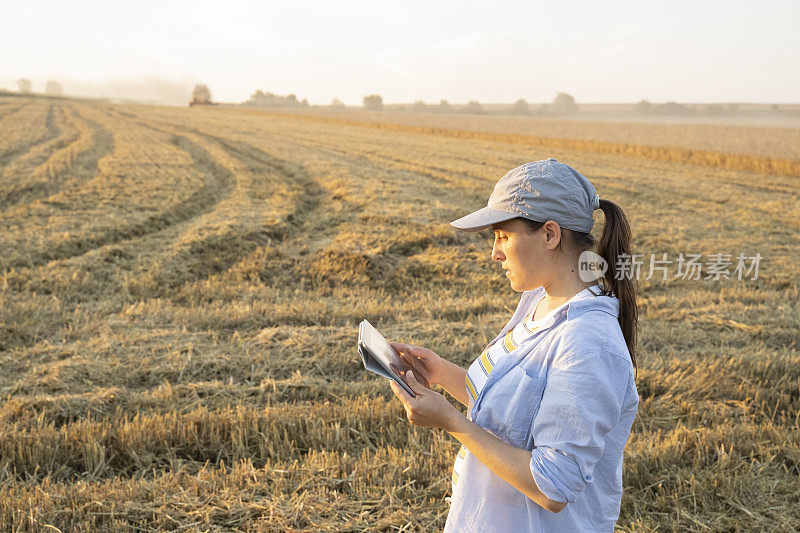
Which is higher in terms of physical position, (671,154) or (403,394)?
(671,154)

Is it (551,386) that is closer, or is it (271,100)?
(551,386)

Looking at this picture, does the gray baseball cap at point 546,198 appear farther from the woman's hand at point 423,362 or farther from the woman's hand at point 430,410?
the woman's hand at point 423,362

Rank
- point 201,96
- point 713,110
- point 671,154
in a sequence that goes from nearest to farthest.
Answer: point 671,154 → point 201,96 → point 713,110

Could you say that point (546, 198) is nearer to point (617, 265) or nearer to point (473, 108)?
point (617, 265)

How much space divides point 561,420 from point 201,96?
84.9 m

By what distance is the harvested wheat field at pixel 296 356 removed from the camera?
10.6 feet

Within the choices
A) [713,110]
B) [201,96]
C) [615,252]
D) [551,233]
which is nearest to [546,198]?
[551,233]

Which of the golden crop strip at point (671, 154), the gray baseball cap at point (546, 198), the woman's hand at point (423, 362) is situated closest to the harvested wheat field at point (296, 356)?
the woman's hand at point (423, 362)

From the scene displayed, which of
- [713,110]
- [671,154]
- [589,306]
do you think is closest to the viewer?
[589,306]

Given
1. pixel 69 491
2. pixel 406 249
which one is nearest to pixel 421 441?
pixel 69 491

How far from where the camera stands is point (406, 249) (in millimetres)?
9320

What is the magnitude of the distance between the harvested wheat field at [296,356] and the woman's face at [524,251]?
1.89m

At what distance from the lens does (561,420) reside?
145 centimetres

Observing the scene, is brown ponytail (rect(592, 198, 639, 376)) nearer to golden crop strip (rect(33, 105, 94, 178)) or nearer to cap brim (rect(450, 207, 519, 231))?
cap brim (rect(450, 207, 519, 231))
